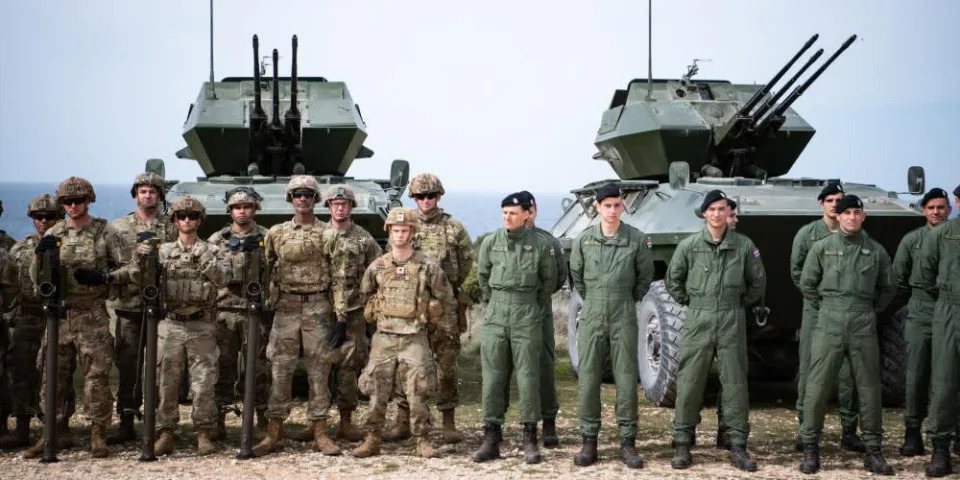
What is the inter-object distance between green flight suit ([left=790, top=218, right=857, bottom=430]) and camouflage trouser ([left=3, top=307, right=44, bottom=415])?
4962mm

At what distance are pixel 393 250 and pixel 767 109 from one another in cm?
516

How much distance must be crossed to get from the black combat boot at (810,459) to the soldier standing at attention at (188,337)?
364 cm

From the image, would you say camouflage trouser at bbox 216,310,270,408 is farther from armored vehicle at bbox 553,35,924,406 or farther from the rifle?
armored vehicle at bbox 553,35,924,406

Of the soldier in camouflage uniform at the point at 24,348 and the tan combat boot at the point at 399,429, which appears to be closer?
the soldier in camouflage uniform at the point at 24,348

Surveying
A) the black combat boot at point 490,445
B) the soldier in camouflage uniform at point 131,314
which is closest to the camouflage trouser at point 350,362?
the black combat boot at point 490,445

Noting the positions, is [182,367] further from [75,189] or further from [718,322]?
[718,322]

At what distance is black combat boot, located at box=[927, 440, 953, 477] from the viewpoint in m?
7.22

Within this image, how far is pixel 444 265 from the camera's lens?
853 centimetres

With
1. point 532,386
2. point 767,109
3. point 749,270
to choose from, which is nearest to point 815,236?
point 749,270

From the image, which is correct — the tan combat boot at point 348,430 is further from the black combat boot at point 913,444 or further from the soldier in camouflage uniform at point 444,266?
the black combat boot at point 913,444

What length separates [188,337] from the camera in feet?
25.0

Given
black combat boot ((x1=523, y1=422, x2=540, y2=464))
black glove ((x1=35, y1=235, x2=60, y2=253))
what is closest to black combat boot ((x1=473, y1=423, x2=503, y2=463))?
black combat boot ((x1=523, y1=422, x2=540, y2=464))

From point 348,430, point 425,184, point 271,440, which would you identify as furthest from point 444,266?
point 271,440

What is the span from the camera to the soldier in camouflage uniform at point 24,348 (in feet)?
26.0
